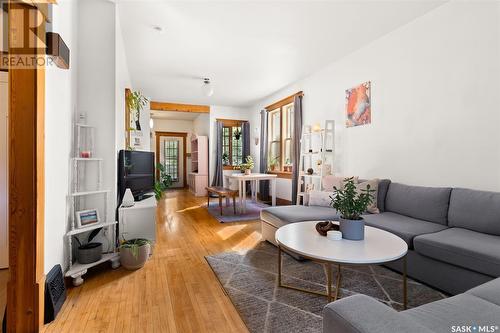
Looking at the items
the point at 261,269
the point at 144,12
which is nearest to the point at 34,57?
the point at 144,12

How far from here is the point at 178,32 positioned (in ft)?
10.2

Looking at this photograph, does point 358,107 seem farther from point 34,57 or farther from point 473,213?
point 34,57

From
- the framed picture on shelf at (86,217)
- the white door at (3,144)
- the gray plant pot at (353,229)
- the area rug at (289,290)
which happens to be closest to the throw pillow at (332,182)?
the area rug at (289,290)

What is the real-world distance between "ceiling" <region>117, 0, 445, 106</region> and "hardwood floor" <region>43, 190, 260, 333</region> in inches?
106

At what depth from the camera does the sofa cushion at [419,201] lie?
237cm

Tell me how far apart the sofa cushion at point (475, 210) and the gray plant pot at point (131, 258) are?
2.93 m

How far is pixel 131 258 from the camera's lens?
2.33 m

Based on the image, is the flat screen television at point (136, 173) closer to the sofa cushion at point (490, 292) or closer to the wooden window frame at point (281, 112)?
the wooden window frame at point (281, 112)

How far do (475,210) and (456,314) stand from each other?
1614mm

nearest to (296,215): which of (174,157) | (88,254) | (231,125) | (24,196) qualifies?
(88,254)

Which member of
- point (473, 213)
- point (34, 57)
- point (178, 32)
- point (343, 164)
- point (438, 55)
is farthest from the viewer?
point (343, 164)

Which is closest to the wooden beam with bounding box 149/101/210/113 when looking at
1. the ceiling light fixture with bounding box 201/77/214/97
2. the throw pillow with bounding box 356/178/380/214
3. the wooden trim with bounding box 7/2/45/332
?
the ceiling light fixture with bounding box 201/77/214/97

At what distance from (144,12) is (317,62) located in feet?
8.81

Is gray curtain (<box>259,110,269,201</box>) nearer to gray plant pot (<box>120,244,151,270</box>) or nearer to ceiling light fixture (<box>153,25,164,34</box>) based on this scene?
ceiling light fixture (<box>153,25,164,34</box>)
